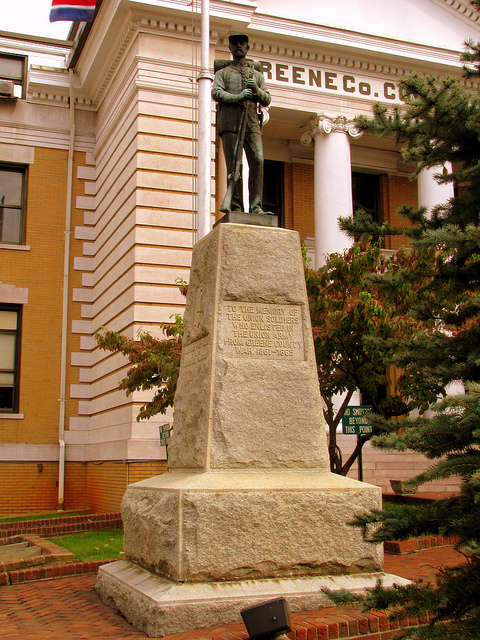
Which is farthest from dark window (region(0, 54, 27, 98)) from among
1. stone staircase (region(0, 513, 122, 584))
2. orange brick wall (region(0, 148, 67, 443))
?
stone staircase (region(0, 513, 122, 584))

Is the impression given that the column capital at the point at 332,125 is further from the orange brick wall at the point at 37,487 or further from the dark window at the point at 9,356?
the orange brick wall at the point at 37,487

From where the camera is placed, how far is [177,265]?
16.6 m

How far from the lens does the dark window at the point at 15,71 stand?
2102 centimetres

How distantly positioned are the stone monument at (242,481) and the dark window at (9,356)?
13.5 m

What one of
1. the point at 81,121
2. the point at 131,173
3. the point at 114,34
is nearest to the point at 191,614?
the point at 131,173

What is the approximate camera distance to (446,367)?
4766mm

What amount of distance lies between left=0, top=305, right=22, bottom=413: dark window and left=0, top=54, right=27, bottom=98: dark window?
20.5 feet

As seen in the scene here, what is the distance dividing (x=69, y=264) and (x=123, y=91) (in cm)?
507

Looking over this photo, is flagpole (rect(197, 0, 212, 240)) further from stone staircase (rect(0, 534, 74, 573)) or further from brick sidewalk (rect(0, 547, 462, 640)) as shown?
brick sidewalk (rect(0, 547, 462, 640))

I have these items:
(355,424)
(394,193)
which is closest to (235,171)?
(355,424)

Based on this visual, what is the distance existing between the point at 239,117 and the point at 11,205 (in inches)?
585

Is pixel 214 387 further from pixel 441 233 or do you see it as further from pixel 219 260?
pixel 441 233

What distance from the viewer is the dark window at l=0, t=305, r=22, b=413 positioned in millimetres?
19891

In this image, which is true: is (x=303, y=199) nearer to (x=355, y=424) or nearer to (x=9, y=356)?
(x=9, y=356)
